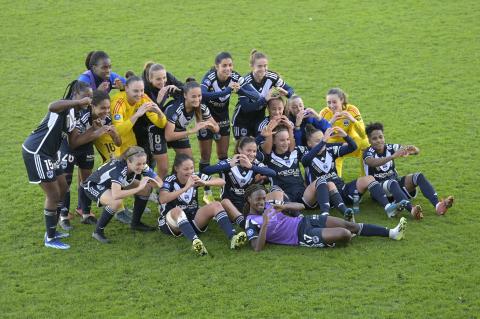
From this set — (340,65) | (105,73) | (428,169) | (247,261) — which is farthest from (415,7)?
(247,261)

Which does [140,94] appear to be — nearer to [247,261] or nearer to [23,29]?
[247,261]

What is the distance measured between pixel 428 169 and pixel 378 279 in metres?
3.48

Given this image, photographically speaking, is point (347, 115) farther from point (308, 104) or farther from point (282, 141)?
point (308, 104)

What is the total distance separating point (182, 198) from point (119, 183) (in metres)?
0.74

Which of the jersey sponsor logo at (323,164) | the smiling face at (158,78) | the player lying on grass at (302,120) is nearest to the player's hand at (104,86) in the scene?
the smiling face at (158,78)

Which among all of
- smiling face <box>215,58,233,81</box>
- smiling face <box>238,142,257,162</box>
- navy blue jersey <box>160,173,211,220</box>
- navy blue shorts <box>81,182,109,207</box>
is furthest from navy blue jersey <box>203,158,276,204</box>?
smiling face <box>215,58,233,81</box>

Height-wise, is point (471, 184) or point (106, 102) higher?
point (106, 102)

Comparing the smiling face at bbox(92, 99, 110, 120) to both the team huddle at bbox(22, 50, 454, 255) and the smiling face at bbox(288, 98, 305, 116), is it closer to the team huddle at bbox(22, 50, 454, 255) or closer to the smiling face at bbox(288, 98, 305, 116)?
the team huddle at bbox(22, 50, 454, 255)

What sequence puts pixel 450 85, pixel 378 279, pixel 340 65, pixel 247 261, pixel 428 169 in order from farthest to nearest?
pixel 340 65 < pixel 450 85 < pixel 428 169 < pixel 247 261 < pixel 378 279

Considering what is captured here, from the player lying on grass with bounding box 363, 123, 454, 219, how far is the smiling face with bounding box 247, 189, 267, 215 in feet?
5.55

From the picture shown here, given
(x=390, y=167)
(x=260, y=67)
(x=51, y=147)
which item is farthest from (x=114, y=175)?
(x=390, y=167)

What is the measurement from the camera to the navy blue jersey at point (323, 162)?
10.2 m

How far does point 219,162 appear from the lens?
32.8ft

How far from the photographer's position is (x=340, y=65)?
52.0 ft
